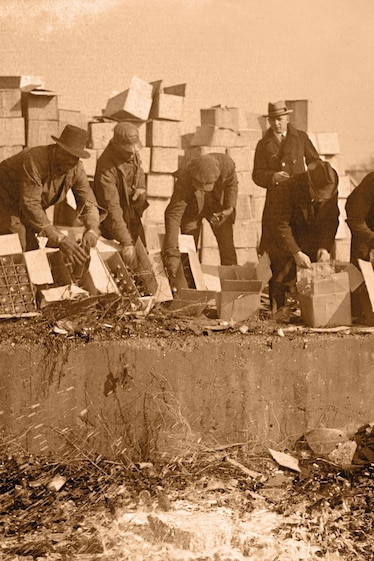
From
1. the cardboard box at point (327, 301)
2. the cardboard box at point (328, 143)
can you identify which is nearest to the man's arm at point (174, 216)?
the cardboard box at point (327, 301)

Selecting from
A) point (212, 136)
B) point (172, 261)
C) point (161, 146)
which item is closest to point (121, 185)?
point (172, 261)

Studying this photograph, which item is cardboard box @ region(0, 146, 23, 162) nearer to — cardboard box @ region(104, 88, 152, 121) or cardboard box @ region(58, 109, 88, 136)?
cardboard box @ region(58, 109, 88, 136)

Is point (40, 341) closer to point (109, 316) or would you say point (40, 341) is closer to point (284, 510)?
point (109, 316)

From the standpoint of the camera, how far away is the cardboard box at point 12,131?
9562 mm

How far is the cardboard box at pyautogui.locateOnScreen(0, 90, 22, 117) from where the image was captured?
9.55 meters

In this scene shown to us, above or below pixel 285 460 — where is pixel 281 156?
above

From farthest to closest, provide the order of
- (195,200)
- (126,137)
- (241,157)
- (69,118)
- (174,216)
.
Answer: (241,157) → (69,118) → (195,200) → (174,216) → (126,137)

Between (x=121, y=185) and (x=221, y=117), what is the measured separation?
120 inches

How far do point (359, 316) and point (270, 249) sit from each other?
1.09 metres

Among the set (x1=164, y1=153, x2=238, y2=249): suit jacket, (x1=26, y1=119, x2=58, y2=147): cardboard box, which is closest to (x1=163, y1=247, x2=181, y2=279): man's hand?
(x1=164, y1=153, x2=238, y2=249): suit jacket

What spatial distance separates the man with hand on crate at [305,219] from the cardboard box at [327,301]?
58 cm

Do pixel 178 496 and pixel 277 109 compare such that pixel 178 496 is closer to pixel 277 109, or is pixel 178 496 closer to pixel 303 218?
pixel 303 218

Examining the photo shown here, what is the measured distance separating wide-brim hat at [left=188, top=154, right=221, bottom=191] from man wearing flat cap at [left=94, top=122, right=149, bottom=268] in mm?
555

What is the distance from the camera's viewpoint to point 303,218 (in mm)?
7402
